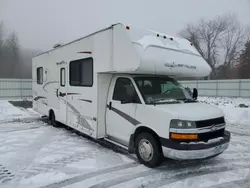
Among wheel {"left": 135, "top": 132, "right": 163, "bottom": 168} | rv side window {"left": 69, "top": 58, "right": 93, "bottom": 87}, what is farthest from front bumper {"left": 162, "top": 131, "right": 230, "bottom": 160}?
rv side window {"left": 69, "top": 58, "right": 93, "bottom": 87}

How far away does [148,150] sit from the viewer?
4926 millimetres

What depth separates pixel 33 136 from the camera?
25.2ft

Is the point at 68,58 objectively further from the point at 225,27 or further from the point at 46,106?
the point at 225,27

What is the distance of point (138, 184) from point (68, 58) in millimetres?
4895

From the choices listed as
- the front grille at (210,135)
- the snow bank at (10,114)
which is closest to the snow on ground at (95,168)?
the front grille at (210,135)

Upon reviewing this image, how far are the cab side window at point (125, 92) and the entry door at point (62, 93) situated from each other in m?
2.68

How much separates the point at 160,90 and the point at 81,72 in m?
2.68

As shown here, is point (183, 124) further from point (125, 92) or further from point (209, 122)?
point (125, 92)

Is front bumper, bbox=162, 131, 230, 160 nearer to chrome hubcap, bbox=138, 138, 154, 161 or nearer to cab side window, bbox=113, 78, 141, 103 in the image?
chrome hubcap, bbox=138, 138, 154, 161

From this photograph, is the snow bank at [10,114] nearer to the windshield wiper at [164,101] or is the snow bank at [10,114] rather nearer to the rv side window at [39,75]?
the rv side window at [39,75]

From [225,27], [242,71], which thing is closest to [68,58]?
[242,71]

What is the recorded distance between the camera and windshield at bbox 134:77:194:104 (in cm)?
522

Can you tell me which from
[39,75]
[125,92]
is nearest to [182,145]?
[125,92]

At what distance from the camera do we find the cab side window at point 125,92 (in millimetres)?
5289
